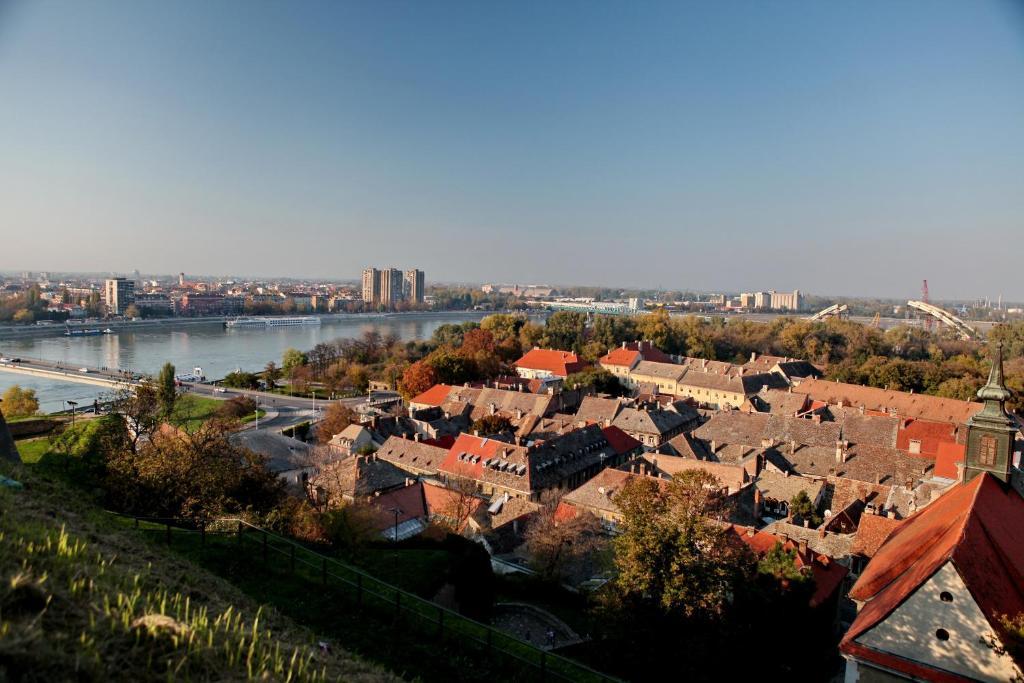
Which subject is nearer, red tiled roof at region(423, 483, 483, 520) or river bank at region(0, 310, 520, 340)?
red tiled roof at region(423, 483, 483, 520)

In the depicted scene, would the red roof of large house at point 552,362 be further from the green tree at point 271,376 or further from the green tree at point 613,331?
the green tree at point 271,376

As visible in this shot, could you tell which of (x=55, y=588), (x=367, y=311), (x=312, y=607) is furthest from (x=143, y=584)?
(x=367, y=311)

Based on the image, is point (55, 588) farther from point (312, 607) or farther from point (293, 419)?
point (293, 419)

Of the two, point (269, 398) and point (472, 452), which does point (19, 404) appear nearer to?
point (269, 398)

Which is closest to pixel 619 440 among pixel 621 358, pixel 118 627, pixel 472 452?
pixel 472 452

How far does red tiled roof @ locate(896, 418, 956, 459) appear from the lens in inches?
864

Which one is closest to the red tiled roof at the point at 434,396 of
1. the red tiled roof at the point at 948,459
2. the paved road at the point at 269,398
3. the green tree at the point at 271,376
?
the paved road at the point at 269,398

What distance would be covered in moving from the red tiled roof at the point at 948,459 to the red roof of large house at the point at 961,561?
9.73 metres

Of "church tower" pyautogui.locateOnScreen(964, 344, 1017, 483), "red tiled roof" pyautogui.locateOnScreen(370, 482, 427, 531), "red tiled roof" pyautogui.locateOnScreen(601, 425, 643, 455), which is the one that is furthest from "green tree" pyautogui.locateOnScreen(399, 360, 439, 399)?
"church tower" pyautogui.locateOnScreen(964, 344, 1017, 483)

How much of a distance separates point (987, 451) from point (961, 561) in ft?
13.4

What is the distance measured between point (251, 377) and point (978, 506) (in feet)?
145

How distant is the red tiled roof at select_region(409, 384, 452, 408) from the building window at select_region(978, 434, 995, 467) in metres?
26.5

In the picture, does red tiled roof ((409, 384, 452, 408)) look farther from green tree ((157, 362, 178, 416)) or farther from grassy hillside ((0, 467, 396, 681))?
grassy hillside ((0, 467, 396, 681))

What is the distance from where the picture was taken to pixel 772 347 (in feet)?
197
